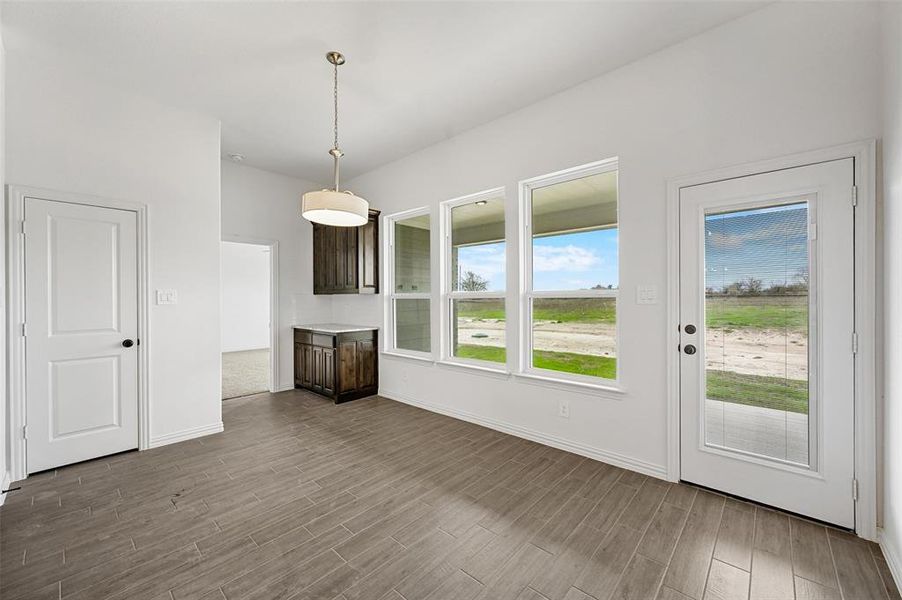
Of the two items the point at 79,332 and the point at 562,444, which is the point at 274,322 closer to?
the point at 79,332

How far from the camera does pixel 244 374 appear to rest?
656cm

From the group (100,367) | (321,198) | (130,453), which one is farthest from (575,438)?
(100,367)

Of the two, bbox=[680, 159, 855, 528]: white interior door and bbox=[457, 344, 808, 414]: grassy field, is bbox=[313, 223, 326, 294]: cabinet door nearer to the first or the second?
bbox=[457, 344, 808, 414]: grassy field

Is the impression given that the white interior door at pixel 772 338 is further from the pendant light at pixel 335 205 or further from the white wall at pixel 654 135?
the pendant light at pixel 335 205

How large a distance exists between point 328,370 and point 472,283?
2.24m

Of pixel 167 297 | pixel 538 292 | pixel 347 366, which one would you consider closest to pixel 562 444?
pixel 538 292

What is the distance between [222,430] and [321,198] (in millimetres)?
2702

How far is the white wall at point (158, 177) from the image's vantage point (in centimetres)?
280

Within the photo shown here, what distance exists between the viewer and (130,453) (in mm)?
3180

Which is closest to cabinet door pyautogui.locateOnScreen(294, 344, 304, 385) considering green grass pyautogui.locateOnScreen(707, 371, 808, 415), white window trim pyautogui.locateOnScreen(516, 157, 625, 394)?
white window trim pyautogui.locateOnScreen(516, 157, 625, 394)

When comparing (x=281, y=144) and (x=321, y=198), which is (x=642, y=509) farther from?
(x=281, y=144)

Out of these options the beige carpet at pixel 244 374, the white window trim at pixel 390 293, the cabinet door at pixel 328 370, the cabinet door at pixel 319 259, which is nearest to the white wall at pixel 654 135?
the white window trim at pixel 390 293

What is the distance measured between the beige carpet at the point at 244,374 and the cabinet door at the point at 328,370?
1.18 metres

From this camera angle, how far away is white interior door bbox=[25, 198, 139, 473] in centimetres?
281
